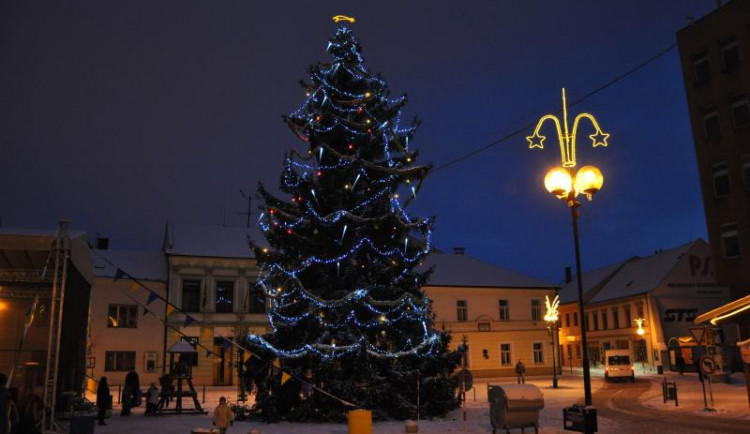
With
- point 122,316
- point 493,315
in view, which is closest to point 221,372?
point 122,316

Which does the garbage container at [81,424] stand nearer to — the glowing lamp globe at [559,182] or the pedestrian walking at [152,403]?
the pedestrian walking at [152,403]

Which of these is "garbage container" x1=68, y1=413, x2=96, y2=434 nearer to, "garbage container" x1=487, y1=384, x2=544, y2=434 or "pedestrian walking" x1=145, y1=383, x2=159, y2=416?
"pedestrian walking" x1=145, y1=383, x2=159, y2=416

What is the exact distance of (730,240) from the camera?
31.9 m

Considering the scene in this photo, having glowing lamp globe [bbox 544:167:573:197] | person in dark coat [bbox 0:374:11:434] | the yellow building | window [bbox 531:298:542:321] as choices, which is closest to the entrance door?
the yellow building

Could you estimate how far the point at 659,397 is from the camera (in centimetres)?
2823

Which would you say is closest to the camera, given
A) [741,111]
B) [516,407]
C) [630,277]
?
[516,407]

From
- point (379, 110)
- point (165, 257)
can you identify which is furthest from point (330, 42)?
point (165, 257)

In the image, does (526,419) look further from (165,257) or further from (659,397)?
A: (165,257)

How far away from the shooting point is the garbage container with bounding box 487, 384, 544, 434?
16453 mm

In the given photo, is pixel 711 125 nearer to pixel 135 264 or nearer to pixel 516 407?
pixel 516 407

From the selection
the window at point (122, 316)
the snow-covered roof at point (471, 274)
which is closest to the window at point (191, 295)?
the window at point (122, 316)

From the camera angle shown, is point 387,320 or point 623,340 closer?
point 387,320

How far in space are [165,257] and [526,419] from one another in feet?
110

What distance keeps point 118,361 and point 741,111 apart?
3846 centimetres
